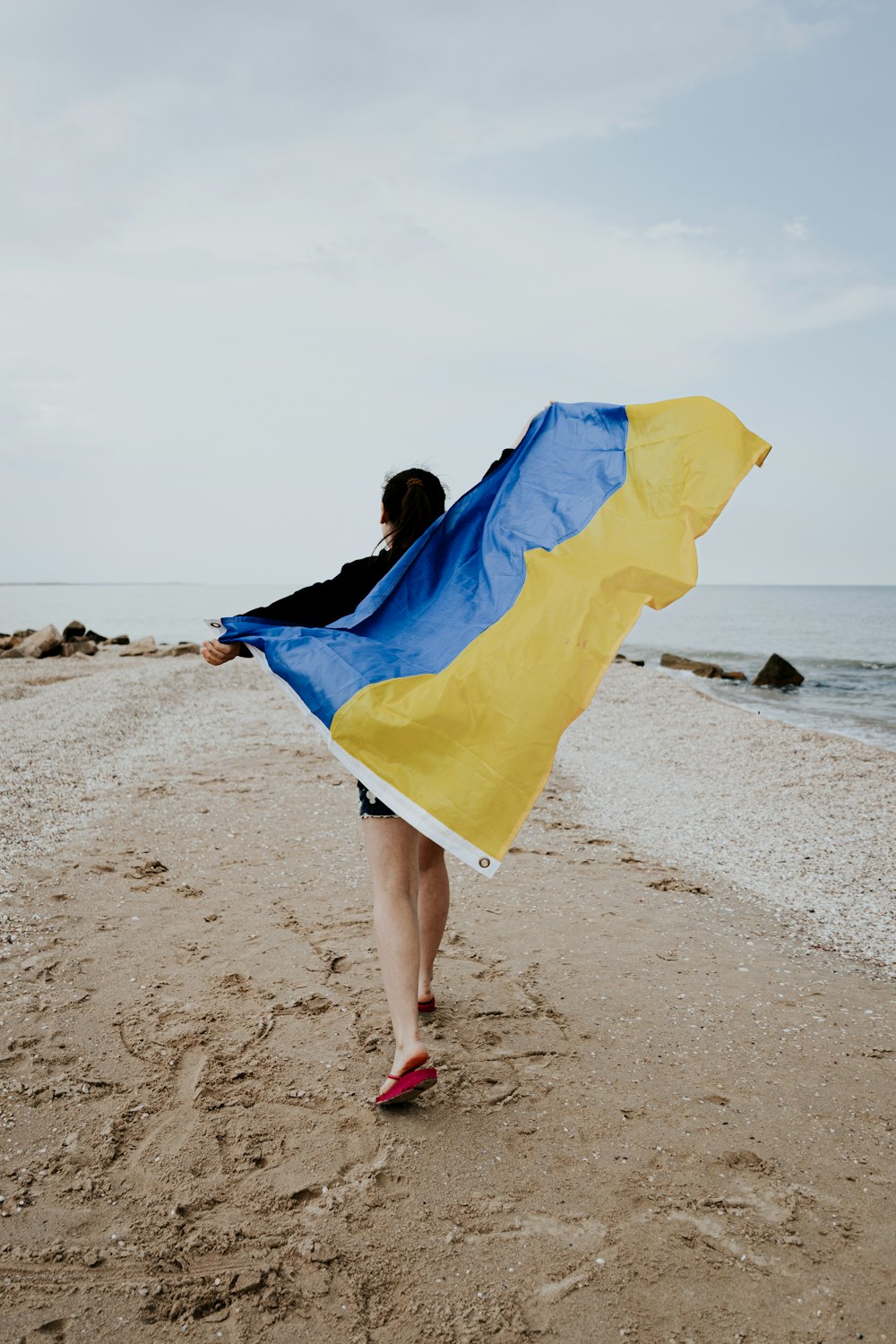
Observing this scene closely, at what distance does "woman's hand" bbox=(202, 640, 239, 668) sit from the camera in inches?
138

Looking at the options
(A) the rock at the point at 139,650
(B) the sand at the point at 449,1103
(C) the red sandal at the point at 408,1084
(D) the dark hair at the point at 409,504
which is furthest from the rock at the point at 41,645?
(C) the red sandal at the point at 408,1084

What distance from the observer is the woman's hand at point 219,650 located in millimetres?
3500

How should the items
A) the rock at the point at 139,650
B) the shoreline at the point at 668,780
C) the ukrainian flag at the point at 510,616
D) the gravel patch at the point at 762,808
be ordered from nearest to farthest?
the ukrainian flag at the point at 510,616 → the gravel patch at the point at 762,808 → the shoreline at the point at 668,780 → the rock at the point at 139,650

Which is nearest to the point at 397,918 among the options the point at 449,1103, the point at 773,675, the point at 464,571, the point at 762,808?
the point at 449,1103

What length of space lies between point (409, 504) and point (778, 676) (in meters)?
22.7

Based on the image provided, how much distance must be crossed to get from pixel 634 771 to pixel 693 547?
22.9 feet

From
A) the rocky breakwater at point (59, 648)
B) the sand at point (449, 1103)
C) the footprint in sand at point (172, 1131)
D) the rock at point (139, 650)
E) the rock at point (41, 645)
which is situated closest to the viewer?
the sand at point (449, 1103)

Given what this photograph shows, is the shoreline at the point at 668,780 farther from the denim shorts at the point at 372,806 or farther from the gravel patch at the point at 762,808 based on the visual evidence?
the denim shorts at the point at 372,806

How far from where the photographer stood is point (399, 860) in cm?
320

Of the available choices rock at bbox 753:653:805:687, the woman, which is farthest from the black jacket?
rock at bbox 753:653:805:687

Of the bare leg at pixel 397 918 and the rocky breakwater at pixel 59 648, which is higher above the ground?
the bare leg at pixel 397 918

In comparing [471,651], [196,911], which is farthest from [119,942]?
[471,651]

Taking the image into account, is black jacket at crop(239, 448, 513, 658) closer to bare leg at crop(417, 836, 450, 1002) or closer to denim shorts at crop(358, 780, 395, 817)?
denim shorts at crop(358, 780, 395, 817)

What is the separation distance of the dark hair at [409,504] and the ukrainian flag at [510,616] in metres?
0.06
